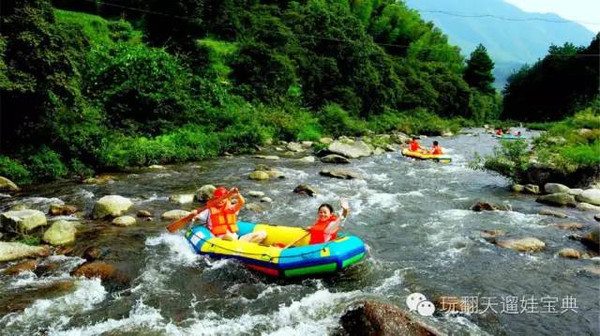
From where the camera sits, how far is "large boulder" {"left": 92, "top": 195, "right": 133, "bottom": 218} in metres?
10.4

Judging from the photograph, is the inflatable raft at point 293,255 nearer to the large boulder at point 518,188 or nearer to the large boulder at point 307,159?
the large boulder at point 518,188

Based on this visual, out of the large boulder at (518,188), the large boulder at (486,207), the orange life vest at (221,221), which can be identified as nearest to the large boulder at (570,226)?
the large boulder at (486,207)

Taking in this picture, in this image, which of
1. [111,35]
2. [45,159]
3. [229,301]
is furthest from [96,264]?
[111,35]

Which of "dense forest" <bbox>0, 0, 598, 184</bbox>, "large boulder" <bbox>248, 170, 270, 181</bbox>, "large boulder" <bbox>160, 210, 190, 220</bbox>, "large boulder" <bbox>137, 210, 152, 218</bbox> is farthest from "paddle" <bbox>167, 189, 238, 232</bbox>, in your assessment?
"dense forest" <bbox>0, 0, 598, 184</bbox>

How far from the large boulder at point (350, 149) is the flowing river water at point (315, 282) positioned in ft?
26.8

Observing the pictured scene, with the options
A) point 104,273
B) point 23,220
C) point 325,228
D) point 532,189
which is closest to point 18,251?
point 23,220

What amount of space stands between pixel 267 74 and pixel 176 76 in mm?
7355

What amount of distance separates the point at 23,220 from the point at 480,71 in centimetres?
6080

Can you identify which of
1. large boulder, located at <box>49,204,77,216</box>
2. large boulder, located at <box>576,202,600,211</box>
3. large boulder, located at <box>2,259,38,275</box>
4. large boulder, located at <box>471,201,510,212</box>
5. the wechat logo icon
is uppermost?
large boulder, located at <box>576,202,600,211</box>

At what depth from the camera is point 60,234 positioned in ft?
28.7

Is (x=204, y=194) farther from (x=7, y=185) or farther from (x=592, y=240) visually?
(x=592, y=240)

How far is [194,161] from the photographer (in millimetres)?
18031

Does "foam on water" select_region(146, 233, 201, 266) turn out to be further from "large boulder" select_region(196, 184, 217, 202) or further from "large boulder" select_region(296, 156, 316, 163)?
"large boulder" select_region(296, 156, 316, 163)

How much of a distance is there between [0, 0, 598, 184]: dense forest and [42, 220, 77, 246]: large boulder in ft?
16.1
